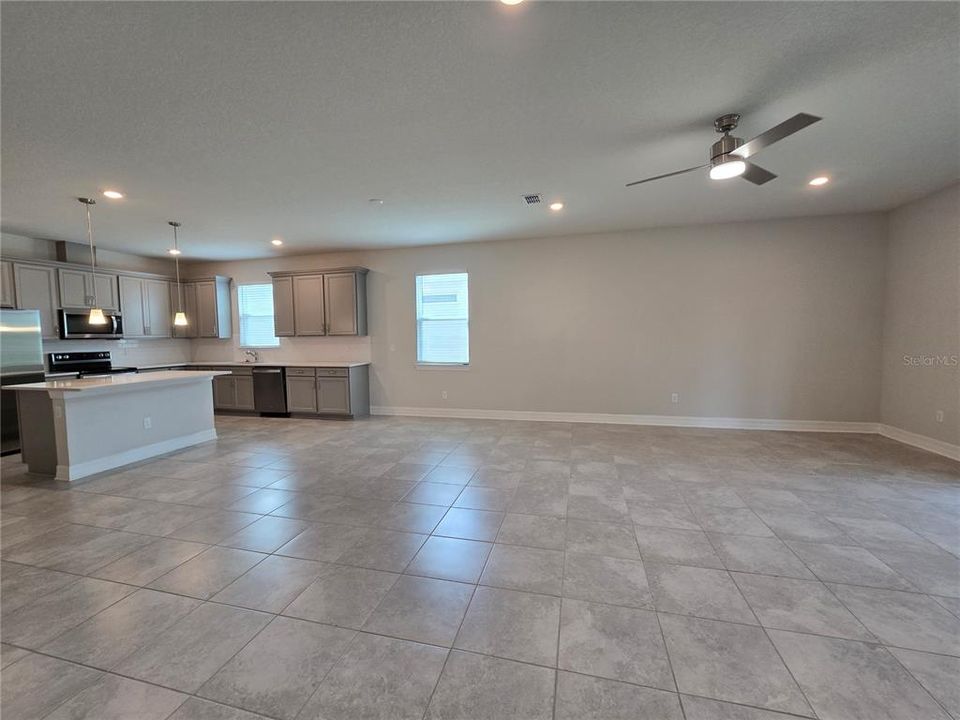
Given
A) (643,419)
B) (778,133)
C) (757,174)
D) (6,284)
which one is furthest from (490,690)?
(6,284)

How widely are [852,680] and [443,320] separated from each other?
5.59 metres

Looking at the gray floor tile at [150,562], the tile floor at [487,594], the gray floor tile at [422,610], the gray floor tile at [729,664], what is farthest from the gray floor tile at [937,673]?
the gray floor tile at [150,562]

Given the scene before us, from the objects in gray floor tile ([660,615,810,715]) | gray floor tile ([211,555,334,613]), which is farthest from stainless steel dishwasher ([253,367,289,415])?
gray floor tile ([660,615,810,715])

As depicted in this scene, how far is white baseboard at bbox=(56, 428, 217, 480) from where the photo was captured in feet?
12.0

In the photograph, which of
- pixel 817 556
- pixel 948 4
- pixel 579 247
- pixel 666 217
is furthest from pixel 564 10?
pixel 579 247

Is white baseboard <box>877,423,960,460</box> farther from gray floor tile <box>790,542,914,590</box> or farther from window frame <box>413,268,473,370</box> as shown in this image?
window frame <box>413,268,473,370</box>

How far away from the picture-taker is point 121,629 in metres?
A: 1.79

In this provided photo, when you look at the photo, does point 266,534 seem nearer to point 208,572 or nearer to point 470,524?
point 208,572

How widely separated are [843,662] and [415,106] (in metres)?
3.50

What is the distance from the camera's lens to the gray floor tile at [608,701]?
1.36 metres

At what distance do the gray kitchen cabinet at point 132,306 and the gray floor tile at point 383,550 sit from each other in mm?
6209

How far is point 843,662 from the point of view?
158cm

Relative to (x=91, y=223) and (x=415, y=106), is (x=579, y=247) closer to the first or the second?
(x=415, y=106)

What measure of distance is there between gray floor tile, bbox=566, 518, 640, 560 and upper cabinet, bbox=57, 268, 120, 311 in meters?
7.17
